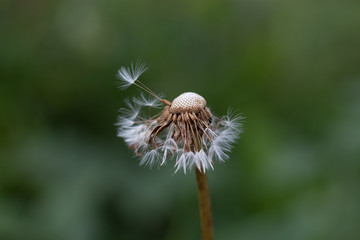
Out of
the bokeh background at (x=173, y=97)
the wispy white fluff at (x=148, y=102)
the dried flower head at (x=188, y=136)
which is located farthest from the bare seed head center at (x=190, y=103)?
the bokeh background at (x=173, y=97)

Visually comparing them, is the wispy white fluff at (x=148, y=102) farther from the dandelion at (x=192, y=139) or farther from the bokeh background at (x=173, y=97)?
the bokeh background at (x=173, y=97)

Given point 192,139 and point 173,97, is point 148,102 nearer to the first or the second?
point 192,139

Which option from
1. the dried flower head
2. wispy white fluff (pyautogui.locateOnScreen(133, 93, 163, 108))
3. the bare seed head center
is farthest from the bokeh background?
the bare seed head center

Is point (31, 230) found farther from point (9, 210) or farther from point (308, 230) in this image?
point (308, 230)

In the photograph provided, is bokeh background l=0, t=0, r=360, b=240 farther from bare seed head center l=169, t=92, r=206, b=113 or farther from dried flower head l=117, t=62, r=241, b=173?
bare seed head center l=169, t=92, r=206, b=113

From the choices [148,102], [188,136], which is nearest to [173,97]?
[148,102]

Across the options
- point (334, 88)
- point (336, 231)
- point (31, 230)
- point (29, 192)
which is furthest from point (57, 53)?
point (336, 231)
